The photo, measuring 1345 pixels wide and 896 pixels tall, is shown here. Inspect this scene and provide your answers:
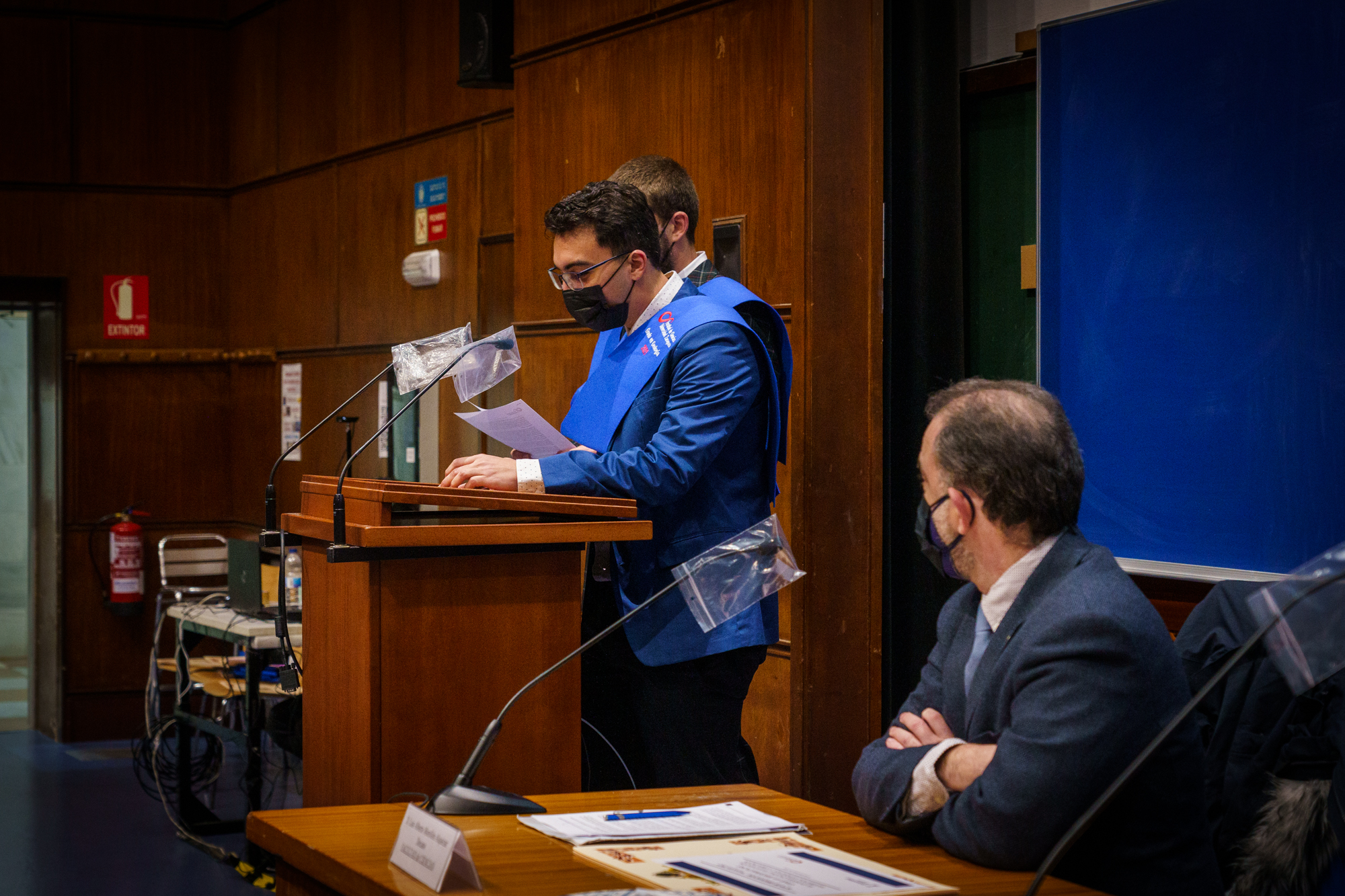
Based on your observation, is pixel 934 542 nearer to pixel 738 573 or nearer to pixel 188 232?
pixel 738 573

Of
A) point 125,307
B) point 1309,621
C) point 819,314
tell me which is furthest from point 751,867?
point 125,307

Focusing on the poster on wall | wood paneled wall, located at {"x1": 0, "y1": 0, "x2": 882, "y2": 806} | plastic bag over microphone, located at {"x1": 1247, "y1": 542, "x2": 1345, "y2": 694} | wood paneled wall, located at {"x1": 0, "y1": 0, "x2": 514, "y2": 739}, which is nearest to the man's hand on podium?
plastic bag over microphone, located at {"x1": 1247, "y1": 542, "x2": 1345, "y2": 694}

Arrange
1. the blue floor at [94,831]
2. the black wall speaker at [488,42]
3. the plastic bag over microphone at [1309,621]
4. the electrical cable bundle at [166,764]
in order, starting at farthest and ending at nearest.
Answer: the electrical cable bundle at [166,764] → the black wall speaker at [488,42] → the blue floor at [94,831] → the plastic bag over microphone at [1309,621]

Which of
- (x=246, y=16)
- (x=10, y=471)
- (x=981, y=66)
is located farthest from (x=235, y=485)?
(x=981, y=66)

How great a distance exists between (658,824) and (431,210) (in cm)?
425

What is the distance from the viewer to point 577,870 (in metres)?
1.42

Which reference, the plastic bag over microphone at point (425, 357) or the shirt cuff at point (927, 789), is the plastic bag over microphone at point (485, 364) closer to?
the plastic bag over microphone at point (425, 357)

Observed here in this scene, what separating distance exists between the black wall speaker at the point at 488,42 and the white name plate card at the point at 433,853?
11.7 feet

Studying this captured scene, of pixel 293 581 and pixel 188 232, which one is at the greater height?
pixel 188 232

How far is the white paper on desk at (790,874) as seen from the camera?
134 centimetres

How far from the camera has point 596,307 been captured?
8.11 ft

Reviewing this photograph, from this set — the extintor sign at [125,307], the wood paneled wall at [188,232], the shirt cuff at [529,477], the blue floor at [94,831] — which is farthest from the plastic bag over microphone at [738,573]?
the extintor sign at [125,307]

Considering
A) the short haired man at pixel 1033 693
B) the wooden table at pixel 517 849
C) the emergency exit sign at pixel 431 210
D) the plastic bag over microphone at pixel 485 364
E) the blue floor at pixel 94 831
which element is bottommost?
the blue floor at pixel 94 831

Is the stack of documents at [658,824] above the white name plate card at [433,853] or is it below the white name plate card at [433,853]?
below
